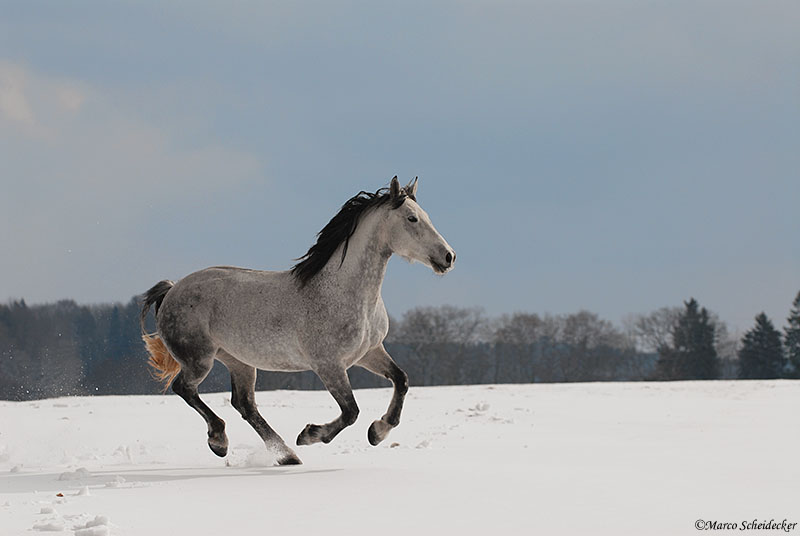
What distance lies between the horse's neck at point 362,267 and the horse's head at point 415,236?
0.12 metres

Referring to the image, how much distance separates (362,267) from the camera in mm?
6094

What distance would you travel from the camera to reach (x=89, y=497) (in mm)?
4832

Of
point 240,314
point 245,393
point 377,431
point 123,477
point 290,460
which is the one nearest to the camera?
point 123,477

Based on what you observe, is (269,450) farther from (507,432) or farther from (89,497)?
(507,432)

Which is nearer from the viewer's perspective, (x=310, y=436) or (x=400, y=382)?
(x=310, y=436)

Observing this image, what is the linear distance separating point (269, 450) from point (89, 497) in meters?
1.80

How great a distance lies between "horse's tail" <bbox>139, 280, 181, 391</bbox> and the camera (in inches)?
277

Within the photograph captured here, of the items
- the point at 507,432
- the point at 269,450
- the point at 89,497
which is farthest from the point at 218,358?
the point at 507,432

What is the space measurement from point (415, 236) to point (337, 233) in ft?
2.21

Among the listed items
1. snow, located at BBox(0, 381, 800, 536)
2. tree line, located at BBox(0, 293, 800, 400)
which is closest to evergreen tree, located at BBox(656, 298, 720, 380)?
tree line, located at BBox(0, 293, 800, 400)

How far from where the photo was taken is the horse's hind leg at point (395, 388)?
6.06 meters

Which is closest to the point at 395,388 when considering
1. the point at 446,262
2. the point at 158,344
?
the point at 446,262

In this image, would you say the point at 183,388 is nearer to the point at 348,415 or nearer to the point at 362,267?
the point at 348,415

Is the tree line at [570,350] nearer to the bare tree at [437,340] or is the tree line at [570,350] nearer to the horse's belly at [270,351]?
the bare tree at [437,340]
